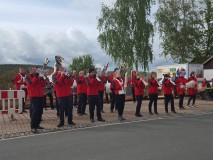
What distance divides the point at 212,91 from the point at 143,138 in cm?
1670

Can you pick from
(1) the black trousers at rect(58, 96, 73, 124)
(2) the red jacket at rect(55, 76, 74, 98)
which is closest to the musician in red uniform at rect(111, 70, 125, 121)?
(1) the black trousers at rect(58, 96, 73, 124)

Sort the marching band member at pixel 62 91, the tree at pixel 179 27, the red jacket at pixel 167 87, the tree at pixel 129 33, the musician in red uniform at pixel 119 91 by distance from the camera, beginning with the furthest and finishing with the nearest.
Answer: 1. the tree at pixel 179 27
2. the tree at pixel 129 33
3. the red jacket at pixel 167 87
4. the musician in red uniform at pixel 119 91
5. the marching band member at pixel 62 91

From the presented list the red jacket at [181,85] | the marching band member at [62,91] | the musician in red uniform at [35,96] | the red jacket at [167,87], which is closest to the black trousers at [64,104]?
the marching band member at [62,91]

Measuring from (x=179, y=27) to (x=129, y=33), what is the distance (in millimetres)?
9365

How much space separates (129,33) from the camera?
43.1 meters

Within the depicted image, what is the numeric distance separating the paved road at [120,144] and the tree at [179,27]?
124ft

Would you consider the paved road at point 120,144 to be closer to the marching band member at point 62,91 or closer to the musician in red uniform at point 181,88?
the marching band member at point 62,91

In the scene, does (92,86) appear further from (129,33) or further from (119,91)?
(129,33)

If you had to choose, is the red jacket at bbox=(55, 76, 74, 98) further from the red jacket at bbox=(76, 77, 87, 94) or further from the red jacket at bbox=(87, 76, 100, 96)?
the red jacket at bbox=(76, 77, 87, 94)

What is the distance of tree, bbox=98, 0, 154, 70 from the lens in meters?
42.7

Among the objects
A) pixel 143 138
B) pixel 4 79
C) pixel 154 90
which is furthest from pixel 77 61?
pixel 143 138

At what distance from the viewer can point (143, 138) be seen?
9391 millimetres

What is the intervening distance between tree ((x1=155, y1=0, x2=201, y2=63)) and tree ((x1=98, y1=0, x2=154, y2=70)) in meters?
5.01

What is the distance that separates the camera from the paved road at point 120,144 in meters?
7.41
